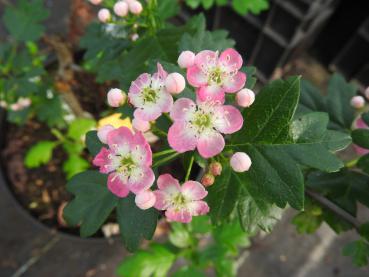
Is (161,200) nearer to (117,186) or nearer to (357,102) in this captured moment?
(117,186)

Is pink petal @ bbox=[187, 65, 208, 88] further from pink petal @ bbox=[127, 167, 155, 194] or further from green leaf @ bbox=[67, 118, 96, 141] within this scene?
green leaf @ bbox=[67, 118, 96, 141]

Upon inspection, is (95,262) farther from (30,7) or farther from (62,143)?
(30,7)

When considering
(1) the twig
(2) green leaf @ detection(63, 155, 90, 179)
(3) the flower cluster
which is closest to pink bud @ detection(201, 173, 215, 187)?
(3) the flower cluster

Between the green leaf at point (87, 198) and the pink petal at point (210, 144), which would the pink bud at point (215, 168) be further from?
the green leaf at point (87, 198)

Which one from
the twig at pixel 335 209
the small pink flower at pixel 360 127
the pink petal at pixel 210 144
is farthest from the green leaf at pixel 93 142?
the small pink flower at pixel 360 127

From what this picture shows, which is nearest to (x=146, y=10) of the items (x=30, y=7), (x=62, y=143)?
(x=30, y=7)

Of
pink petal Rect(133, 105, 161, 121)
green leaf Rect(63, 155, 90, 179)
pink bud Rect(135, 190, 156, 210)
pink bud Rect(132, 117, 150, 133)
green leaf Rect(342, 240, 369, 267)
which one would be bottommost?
green leaf Rect(63, 155, 90, 179)

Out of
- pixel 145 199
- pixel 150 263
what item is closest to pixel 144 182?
pixel 145 199
